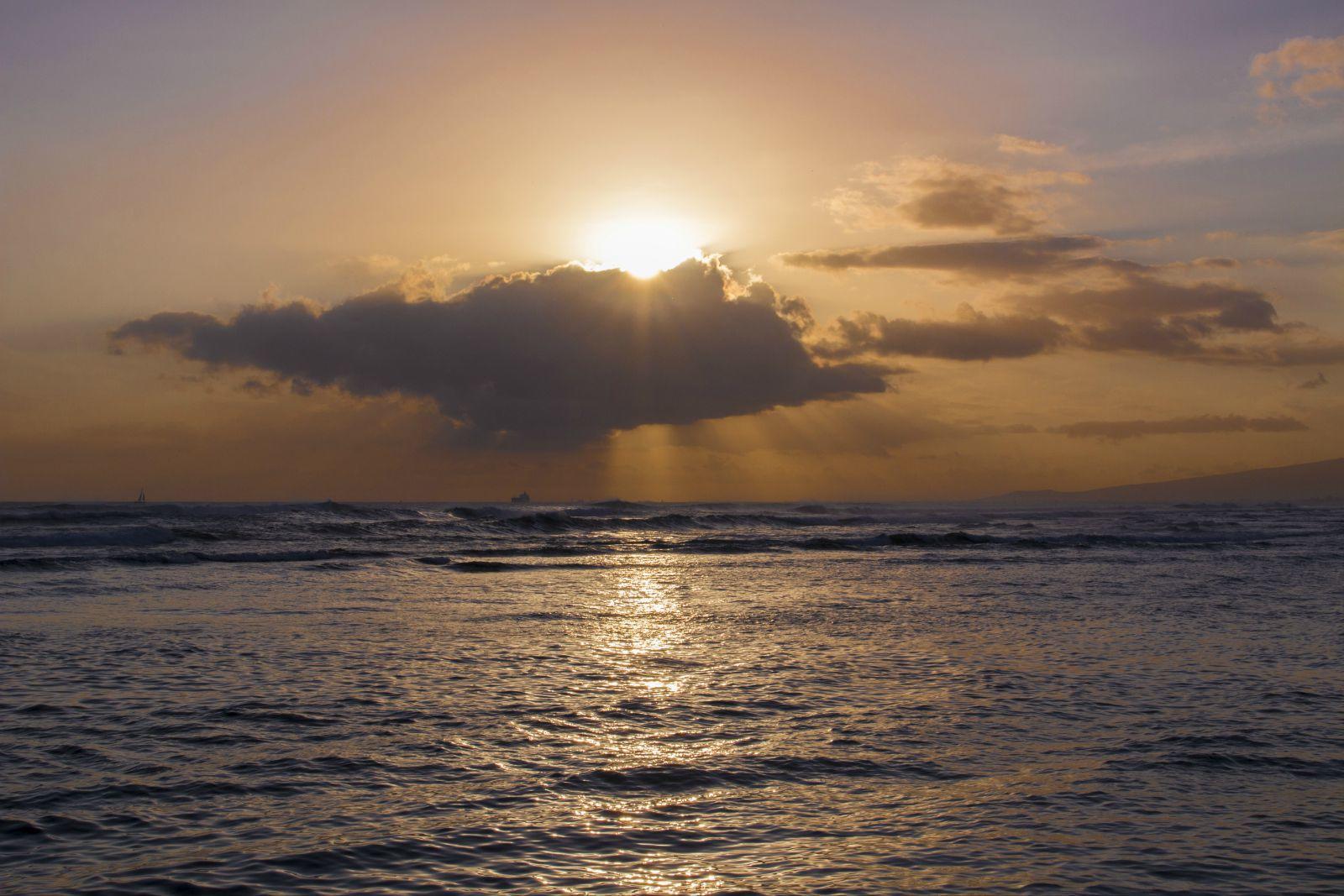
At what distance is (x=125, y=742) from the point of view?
967cm

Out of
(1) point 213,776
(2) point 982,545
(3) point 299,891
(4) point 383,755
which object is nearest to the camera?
(3) point 299,891

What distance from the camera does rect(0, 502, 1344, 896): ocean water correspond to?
669cm

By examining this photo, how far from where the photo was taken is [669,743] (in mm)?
9711

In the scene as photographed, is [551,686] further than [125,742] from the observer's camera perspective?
Yes

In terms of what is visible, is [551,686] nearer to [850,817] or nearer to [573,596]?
[850,817]

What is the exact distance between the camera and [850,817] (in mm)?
7605

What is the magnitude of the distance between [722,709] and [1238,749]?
5366 millimetres

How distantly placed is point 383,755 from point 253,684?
414 centimetres

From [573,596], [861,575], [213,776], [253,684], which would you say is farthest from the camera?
[861,575]

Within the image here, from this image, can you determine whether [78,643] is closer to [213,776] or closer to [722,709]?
[213,776]

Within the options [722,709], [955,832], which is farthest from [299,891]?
[722,709]

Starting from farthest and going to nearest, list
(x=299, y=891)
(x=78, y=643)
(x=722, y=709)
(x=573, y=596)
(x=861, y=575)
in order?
(x=861, y=575) → (x=573, y=596) → (x=78, y=643) → (x=722, y=709) → (x=299, y=891)

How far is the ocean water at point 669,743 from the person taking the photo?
6.69m

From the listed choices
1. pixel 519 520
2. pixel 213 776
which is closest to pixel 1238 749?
pixel 213 776
